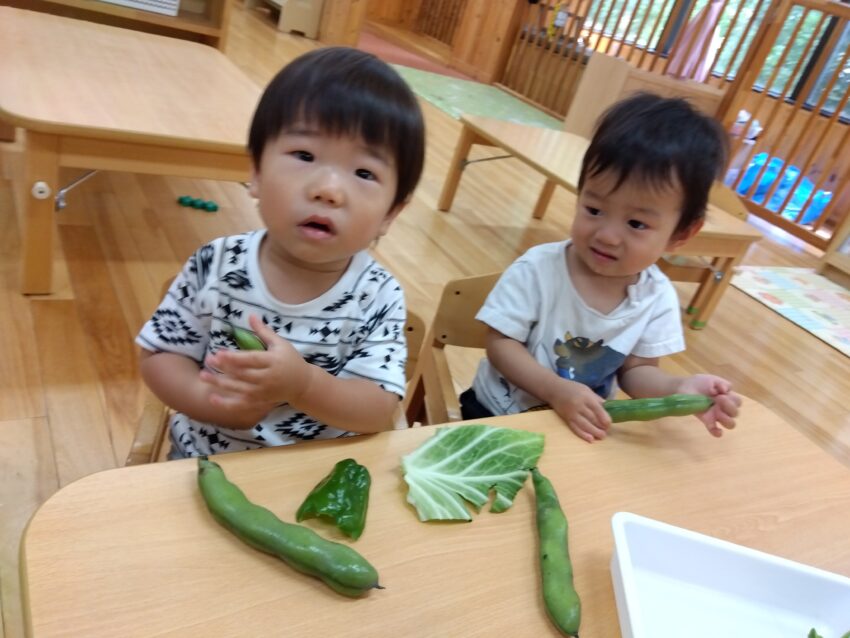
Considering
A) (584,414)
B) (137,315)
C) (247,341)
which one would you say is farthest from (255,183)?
(137,315)

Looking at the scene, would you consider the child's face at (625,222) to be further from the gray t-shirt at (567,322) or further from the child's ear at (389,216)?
the child's ear at (389,216)

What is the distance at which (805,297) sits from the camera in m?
4.02

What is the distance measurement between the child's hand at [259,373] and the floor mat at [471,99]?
5121 millimetres

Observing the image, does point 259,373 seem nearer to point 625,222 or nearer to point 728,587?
point 728,587

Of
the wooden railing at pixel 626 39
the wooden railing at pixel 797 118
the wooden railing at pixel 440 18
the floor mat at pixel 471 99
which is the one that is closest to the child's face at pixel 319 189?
the wooden railing at pixel 797 118

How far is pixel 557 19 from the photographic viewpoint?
682 cm

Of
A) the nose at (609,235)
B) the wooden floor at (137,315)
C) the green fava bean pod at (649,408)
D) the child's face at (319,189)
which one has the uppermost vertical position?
the child's face at (319,189)

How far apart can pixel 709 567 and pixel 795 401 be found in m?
Answer: 2.48

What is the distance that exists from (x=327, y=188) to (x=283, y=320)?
0.22 m

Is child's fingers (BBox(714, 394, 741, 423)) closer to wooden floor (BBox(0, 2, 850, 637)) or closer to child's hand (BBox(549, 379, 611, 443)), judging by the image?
wooden floor (BBox(0, 2, 850, 637))

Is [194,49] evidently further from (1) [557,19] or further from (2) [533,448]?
(1) [557,19]

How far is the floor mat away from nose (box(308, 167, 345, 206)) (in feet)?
16.4

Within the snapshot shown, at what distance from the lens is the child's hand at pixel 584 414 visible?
90 cm

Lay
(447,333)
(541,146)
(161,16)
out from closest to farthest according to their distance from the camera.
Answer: (447,333) < (161,16) < (541,146)
